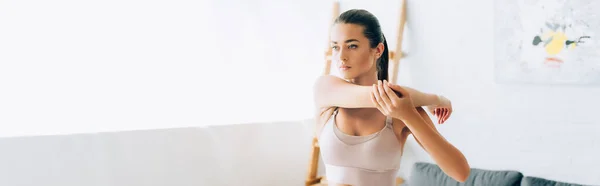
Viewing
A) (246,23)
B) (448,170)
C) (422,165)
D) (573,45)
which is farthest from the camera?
(246,23)

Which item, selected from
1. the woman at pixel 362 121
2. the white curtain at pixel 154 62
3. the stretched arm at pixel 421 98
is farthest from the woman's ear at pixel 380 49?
the white curtain at pixel 154 62

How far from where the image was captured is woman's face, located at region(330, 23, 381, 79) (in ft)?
5.30

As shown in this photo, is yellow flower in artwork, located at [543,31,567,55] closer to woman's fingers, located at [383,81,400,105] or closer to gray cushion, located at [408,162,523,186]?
gray cushion, located at [408,162,523,186]

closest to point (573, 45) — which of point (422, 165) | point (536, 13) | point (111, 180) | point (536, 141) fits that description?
point (536, 13)

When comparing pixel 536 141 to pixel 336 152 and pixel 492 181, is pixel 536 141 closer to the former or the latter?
pixel 492 181

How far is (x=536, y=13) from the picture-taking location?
10.0ft

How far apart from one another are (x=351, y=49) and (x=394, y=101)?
0.78 feet

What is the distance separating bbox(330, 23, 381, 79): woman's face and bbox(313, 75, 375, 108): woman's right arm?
48mm

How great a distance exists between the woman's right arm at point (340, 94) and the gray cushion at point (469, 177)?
1591 mm

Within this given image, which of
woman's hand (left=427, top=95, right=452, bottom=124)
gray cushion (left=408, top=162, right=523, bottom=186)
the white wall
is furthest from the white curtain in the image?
woman's hand (left=427, top=95, right=452, bottom=124)

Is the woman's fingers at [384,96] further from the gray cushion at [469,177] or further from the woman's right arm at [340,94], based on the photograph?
the gray cushion at [469,177]

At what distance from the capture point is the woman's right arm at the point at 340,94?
5.15 ft

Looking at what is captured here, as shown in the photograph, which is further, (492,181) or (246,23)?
(246,23)

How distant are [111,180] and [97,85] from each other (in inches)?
19.1
